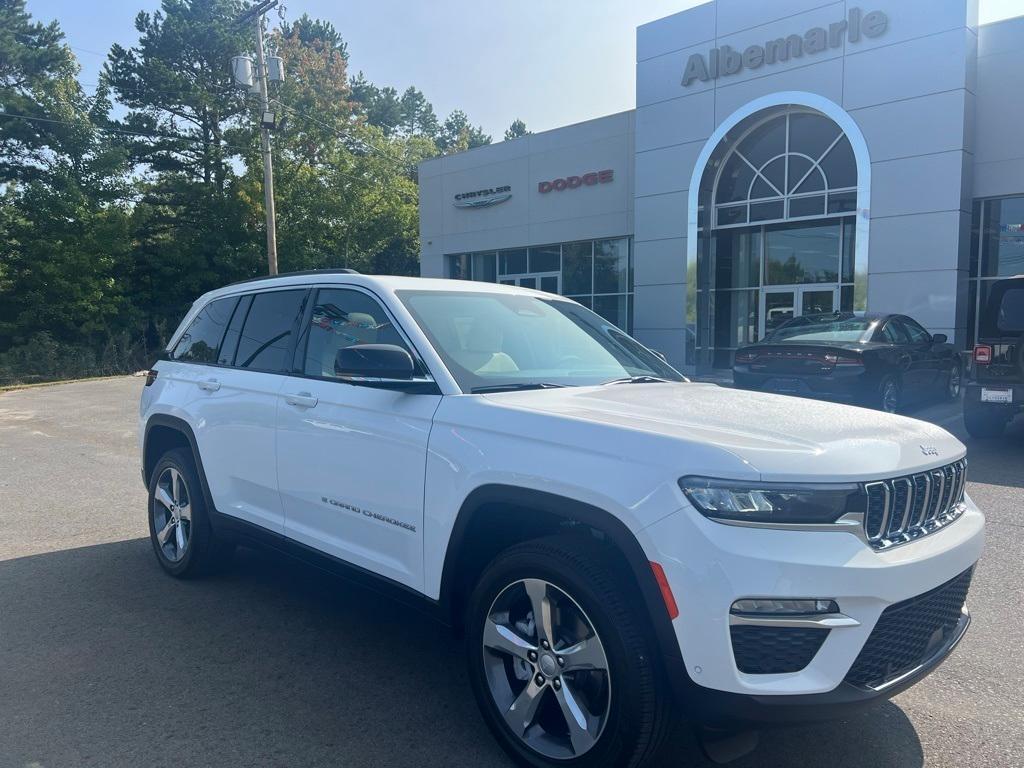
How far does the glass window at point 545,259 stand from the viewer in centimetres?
2501

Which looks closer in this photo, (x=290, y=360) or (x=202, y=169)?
(x=290, y=360)

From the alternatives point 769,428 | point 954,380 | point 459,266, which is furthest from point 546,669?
point 459,266

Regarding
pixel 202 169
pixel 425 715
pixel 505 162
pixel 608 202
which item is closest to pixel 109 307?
pixel 202 169

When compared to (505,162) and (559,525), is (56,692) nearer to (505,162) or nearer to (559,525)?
(559,525)

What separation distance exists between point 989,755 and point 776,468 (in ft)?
5.31

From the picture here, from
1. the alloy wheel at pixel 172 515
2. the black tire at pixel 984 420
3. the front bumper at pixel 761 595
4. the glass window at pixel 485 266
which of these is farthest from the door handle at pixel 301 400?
the glass window at pixel 485 266

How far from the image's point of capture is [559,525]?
9.80 feet

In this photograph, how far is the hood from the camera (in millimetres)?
2445

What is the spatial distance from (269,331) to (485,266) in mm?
23445

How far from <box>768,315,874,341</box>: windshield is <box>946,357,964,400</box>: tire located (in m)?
2.59

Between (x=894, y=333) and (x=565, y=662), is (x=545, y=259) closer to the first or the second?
(x=894, y=333)

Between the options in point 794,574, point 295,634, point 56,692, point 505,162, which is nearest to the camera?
point 794,574

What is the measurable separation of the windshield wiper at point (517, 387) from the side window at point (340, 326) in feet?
1.80

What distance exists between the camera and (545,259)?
25.4 metres
